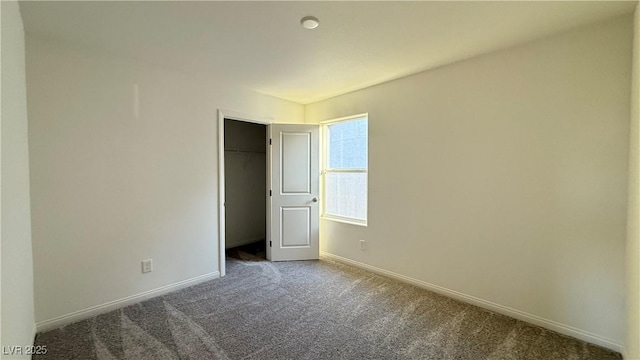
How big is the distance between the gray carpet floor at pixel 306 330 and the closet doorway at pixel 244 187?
5.85ft

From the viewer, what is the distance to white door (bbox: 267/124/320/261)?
3.93 meters

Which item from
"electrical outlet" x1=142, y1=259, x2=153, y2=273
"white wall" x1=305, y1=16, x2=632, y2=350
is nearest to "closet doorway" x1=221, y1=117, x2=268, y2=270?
"electrical outlet" x1=142, y1=259, x2=153, y2=273

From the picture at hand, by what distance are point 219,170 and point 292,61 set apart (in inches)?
60.4

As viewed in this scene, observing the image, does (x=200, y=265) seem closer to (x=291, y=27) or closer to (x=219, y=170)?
(x=219, y=170)

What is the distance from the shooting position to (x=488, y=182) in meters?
2.57

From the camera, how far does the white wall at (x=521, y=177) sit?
2.01 m

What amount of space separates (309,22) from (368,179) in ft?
6.69

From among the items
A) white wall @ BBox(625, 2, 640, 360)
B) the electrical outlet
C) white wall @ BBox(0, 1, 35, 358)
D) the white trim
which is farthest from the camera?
the white trim

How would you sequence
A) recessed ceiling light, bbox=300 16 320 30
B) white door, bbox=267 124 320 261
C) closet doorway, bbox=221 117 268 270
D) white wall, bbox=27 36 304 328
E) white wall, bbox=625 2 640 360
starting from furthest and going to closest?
closet doorway, bbox=221 117 268 270 < white door, bbox=267 124 320 261 < white wall, bbox=27 36 304 328 < recessed ceiling light, bbox=300 16 320 30 < white wall, bbox=625 2 640 360

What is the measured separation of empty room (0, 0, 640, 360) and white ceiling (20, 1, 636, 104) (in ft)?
0.06

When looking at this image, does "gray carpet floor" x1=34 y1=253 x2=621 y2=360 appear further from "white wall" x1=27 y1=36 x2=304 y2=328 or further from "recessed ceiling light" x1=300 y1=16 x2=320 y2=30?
"recessed ceiling light" x1=300 y1=16 x2=320 y2=30

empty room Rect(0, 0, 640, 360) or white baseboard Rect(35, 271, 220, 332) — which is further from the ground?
empty room Rect(0, 0, 640, 360)

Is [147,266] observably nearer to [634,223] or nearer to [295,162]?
[295,162]

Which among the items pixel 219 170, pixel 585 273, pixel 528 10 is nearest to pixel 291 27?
pixel 528 10
